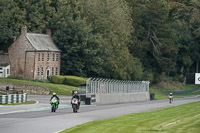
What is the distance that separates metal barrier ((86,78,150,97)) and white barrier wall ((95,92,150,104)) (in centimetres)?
43

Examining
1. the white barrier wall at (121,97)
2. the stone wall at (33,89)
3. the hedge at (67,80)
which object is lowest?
the white barrier wall at (121,97)

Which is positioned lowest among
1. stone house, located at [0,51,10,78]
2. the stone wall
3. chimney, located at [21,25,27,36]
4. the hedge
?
the stone wall

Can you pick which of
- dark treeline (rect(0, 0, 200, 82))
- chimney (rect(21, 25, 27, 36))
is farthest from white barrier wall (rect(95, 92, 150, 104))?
chimney (rect(21, 25, 27, 36))

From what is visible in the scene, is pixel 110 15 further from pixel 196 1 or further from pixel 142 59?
pixel 196 1

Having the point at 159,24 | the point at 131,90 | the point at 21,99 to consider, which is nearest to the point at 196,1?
the point at 159,24

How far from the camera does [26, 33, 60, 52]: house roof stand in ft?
291

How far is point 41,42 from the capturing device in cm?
9062

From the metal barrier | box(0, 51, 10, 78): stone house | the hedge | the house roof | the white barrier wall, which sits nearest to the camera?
the metal barrier

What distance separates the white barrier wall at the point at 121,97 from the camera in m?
59.6

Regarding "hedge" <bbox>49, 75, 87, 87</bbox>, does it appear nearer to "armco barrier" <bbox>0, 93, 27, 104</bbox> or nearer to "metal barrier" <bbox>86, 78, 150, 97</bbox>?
"metal barrier" <bbox>86, 78, 150, 97</bbox>

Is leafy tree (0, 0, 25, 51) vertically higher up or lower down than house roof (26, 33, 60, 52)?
higher up

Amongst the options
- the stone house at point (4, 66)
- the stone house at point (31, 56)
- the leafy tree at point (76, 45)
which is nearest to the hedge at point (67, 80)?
the stone house at point (31, 56)

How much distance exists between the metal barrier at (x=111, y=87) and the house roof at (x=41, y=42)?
782 inches

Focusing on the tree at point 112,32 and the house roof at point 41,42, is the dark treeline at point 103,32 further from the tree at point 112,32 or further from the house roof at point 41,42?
the house roof at point 41,42
